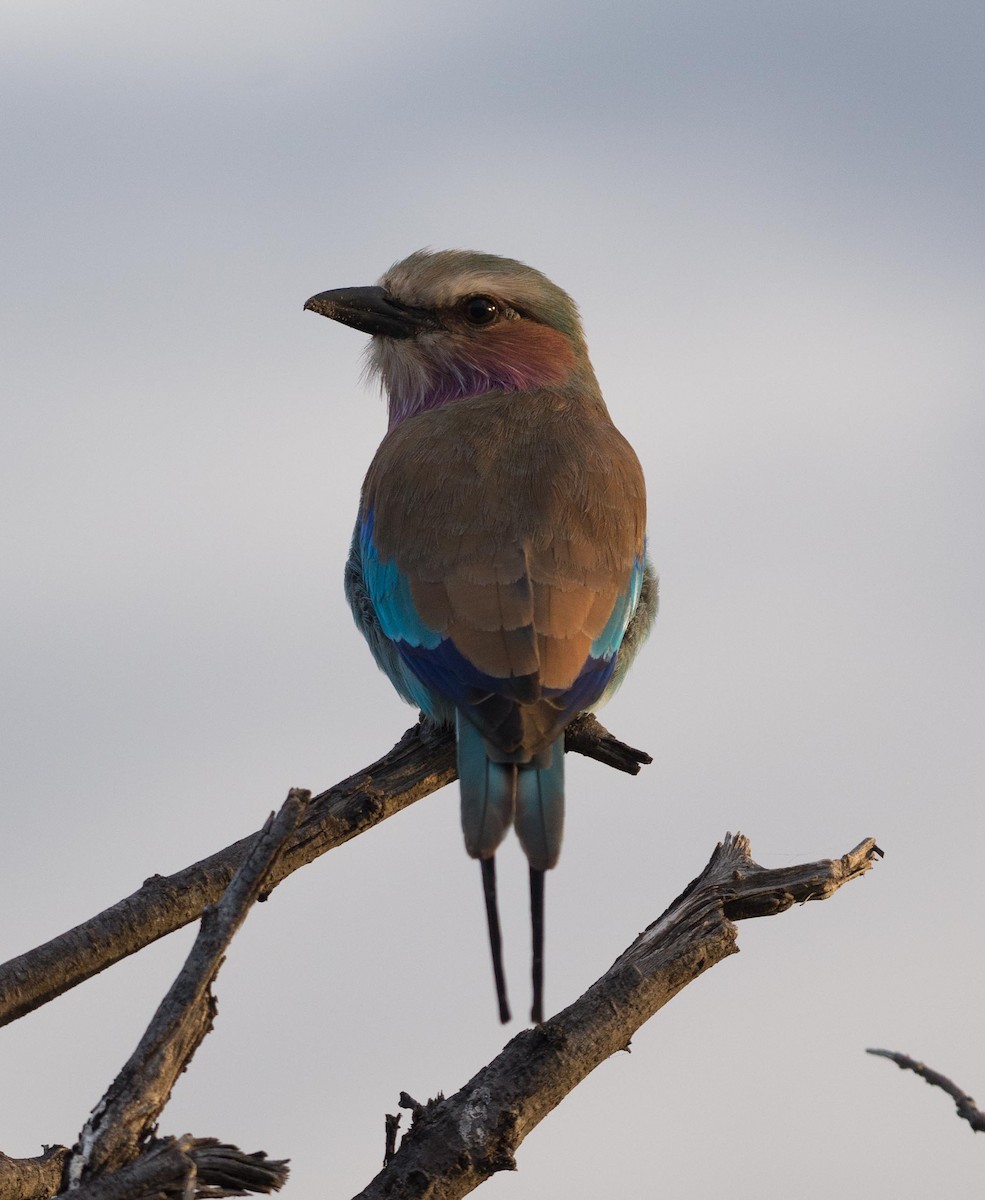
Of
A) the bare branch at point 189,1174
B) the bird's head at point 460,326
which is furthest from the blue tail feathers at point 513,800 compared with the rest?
the bird's head at point 460,326

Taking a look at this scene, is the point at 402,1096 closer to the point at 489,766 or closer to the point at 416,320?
the point at 489,766

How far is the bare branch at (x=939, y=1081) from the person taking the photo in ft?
7.84

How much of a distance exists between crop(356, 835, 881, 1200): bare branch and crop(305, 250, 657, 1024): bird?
0.34 m

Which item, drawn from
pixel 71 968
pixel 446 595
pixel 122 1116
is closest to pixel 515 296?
pixel 446 595

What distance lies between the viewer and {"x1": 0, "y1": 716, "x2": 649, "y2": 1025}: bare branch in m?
3.43

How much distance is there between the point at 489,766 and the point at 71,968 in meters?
1.24

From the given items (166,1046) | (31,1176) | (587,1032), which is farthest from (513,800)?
(31,1176)

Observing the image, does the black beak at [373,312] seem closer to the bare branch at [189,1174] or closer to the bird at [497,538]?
the bird at [497,538]

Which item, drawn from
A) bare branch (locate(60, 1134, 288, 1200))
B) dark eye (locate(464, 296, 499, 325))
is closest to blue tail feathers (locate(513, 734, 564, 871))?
bare branch (locate(60, 1134, 288, 1200))

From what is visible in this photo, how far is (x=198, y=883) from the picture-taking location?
373cm

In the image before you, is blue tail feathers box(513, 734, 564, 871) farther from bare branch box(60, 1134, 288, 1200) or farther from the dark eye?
the dark eye

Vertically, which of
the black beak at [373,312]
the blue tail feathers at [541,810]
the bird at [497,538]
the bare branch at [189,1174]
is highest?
the black beak at [373,312]

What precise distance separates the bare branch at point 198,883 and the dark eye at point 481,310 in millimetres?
2386

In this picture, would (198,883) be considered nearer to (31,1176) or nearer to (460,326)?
(31,1176)
